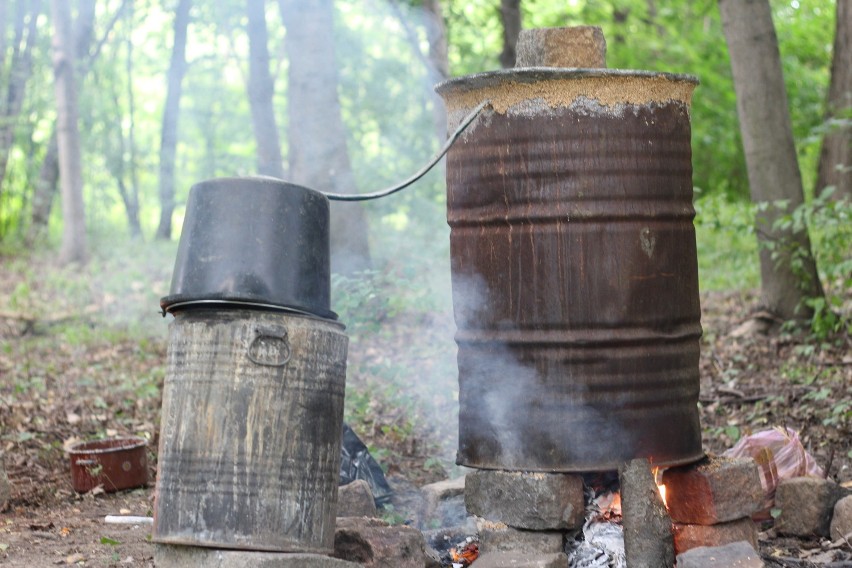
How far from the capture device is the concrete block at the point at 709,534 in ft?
11.9

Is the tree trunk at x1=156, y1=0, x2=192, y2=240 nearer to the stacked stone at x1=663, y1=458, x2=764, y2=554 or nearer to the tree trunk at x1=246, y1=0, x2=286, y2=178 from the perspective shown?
the tree trunk at x1=246, y1=0, x2=286, y2=178

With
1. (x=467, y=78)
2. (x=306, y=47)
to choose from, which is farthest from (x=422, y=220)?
(x=467, y=78)

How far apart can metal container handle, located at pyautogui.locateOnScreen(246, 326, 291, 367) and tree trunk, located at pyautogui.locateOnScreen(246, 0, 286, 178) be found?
9.09 metres

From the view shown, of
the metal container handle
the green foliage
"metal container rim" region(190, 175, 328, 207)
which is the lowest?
the metal container handle

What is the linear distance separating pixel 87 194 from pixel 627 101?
27.4 meters

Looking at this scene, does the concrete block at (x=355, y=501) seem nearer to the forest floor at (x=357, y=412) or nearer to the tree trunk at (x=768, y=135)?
the forest floor at (x=357, y=412)

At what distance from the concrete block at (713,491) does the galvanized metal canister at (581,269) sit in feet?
0.32

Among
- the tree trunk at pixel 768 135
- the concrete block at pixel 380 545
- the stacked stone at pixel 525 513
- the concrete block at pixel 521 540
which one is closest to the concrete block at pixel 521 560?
the stacked stone at pixel 525 513

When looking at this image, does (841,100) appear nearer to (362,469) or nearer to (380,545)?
(362,469)

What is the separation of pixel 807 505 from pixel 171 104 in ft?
59.1

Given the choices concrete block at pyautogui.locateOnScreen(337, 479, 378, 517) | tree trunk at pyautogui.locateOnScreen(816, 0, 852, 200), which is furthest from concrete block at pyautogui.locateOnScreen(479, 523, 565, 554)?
tree trunk at pyautogui.locateOnScreen(816, 0, 852, 200)

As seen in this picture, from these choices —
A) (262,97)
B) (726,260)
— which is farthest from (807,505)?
(262,97)

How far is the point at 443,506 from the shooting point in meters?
4.59

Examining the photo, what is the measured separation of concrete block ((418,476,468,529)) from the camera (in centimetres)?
454
